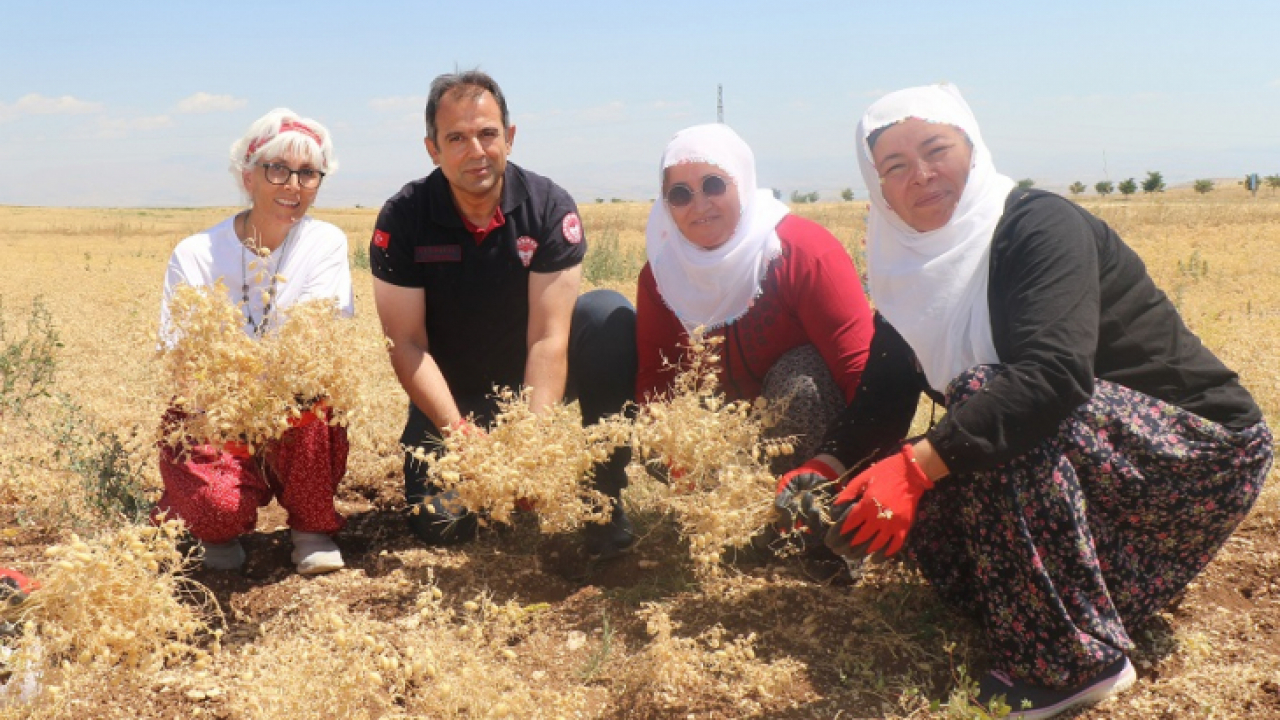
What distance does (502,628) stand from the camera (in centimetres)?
262

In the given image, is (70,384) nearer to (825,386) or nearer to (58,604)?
(58,604)

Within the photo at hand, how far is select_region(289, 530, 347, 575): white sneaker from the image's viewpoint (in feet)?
9.84

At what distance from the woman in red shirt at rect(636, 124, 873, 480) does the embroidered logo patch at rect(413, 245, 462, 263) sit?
0.65 meters

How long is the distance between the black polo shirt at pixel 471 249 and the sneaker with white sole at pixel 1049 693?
5.88ft

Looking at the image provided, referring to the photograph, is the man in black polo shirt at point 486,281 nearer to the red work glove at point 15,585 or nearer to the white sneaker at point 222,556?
the white sneaker at point 222,556

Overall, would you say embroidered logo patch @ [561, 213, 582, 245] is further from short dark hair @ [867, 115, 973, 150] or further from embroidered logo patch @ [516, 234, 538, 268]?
short dark hair @ [867, 115, 973, 150]

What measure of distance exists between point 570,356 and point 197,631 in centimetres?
141

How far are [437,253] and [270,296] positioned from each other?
55 cm

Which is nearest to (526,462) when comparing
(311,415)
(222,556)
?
(311,415)

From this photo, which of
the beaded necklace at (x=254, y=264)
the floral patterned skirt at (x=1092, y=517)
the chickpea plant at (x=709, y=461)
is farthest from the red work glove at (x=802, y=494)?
the beaded necklace at (x=254, y=264)

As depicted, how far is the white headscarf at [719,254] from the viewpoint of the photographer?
9.70 ft

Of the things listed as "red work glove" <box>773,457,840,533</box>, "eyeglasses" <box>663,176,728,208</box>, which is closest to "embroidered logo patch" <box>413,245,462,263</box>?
"eyeglasses" <box>663,176,728,208</box>

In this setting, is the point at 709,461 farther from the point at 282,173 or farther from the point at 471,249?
the point at 282,173

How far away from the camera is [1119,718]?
2.20 meters
